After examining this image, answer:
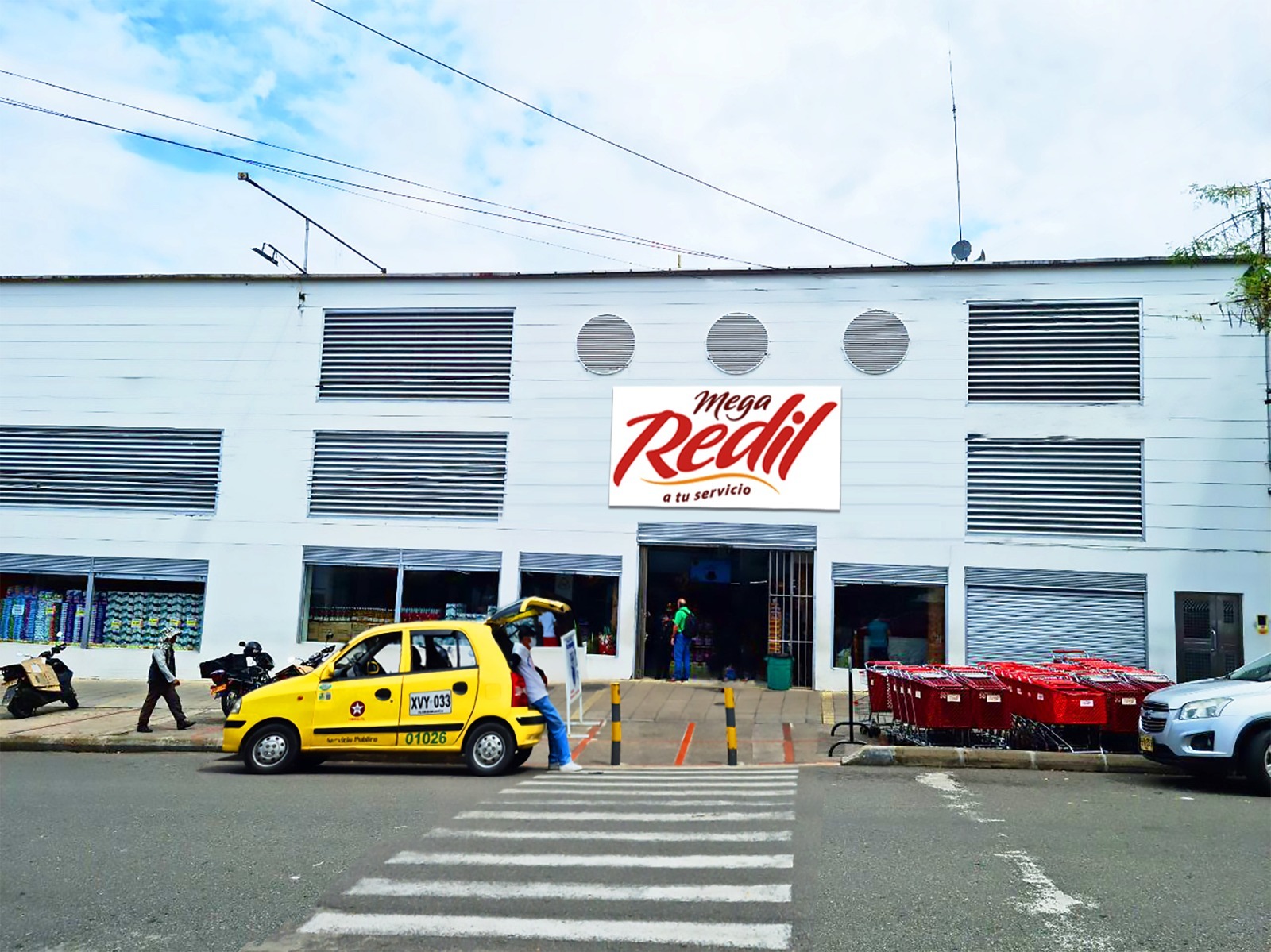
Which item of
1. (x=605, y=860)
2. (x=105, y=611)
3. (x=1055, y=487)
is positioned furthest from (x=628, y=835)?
(x=105, y=611)

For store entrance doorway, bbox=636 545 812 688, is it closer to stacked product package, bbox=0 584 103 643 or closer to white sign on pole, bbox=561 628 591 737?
white sign on pole, bbox=561 628 591 737

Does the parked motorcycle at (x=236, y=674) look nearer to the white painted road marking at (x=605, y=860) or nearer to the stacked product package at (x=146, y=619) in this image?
the stacked product package at (x=146, y=619)

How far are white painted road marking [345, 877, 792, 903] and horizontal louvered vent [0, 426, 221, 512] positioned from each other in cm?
1668

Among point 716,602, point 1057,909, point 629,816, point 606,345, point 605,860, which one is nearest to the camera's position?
point 1057,909

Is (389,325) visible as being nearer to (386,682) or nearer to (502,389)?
(502,389)

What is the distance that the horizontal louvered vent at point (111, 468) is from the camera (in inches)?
843

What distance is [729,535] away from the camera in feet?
64.4

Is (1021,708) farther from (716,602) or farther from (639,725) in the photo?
(716,602)

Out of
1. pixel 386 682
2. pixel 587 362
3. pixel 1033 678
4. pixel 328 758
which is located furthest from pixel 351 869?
pixel 587 362

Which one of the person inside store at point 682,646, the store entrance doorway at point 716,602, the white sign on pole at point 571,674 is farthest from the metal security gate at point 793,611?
the white sign on pole at point 571,674

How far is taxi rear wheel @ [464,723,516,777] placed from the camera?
37.0 feet

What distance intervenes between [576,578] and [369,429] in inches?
210

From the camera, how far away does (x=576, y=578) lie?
20141 mm

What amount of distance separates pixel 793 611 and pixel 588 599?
4.03m
